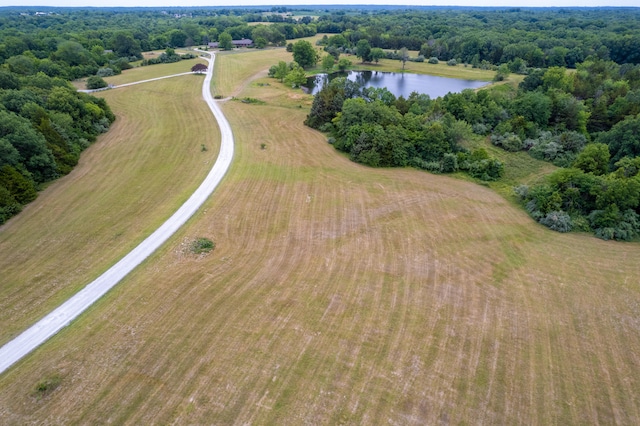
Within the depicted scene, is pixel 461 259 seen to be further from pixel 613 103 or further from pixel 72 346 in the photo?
pixel 613 103

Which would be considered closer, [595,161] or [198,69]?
[595,161]

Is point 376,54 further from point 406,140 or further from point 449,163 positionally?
point 449,163

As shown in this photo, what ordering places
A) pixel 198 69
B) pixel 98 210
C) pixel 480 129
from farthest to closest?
pixel 198 69
pixel 480 129
pixel 98 210

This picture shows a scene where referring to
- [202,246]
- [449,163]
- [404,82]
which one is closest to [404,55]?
[404,82]

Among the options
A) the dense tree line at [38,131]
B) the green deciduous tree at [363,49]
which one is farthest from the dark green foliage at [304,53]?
the dense tree line at [38,131]

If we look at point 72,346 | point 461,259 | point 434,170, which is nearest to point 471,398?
point 461,259

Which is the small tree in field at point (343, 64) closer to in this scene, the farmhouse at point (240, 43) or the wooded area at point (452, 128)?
the wooded area at point (452, 128)

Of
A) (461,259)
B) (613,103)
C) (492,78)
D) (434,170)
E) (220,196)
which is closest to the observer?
(461,259)
